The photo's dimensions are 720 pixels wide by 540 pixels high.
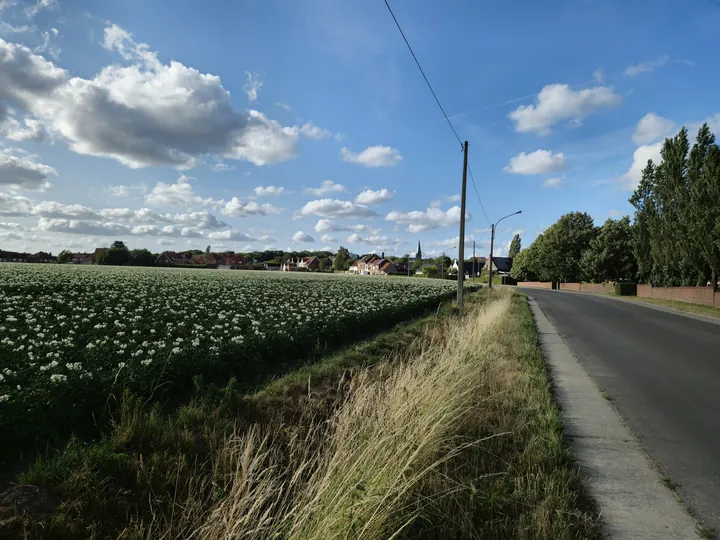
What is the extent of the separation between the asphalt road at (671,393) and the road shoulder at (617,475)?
0.56 feet

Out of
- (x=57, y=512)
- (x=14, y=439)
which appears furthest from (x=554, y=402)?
(x=14, y=439)

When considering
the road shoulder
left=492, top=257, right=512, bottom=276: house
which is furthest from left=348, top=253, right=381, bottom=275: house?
the road shoulder

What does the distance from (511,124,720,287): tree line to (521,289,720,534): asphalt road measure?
1641cm

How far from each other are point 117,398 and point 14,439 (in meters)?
1.26

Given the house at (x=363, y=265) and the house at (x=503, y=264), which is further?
the house at (x=363, y=265)

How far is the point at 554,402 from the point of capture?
5.69m

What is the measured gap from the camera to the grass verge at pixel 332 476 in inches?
108

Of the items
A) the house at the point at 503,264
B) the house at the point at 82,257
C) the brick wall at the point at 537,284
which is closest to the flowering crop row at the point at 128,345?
the brick wall at the point at 537,284

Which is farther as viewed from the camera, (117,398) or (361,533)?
(117,398)

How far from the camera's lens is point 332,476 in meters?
2.95

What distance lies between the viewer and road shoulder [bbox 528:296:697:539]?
116 inches

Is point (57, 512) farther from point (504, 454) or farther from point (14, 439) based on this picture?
point (504, 454)

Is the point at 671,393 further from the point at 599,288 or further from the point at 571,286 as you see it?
the point at 571,286

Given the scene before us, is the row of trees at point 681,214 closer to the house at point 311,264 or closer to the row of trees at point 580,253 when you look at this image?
the row of trees at point 580,253
